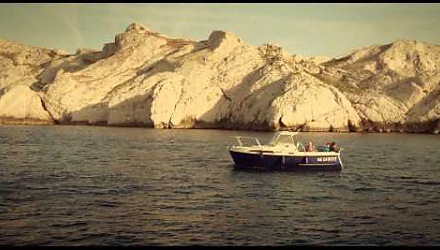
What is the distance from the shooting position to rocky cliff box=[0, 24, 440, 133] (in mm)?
120375

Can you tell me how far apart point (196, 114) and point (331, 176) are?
7640cm

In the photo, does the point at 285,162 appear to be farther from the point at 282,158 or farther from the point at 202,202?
A: the point at 202,202

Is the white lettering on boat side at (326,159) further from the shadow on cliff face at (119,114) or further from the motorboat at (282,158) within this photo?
the shadow on cliff face at (119,114)

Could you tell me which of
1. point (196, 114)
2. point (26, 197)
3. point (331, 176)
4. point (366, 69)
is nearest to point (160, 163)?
point (331, 176)

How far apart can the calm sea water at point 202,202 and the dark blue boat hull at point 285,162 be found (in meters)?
1.39

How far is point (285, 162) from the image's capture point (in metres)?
51.7

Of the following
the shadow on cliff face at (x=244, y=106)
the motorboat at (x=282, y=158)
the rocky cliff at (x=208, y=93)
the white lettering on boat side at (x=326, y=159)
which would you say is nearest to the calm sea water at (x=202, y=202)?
the motorboat at (x=282, y=158)

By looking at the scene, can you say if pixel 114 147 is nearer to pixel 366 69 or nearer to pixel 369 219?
pixel 369 219

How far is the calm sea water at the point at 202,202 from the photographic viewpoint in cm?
2494

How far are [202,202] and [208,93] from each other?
93.7 m

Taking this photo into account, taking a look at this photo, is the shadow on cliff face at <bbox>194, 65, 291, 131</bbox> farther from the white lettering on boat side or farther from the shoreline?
the white lettering on boat side

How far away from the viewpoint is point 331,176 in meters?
48.9

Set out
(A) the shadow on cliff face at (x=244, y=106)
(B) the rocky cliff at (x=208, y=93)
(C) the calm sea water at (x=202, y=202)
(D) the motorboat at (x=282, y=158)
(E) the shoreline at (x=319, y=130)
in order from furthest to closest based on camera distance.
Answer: (E) the shoreline at (x=319, y=130) < (A) the shadow on cliff face at (x=244, y=106) < (B) the rocky cliff at (x=208, y=93) < (D) the motorboat at (x=282, y=158) < (C) the calm sea water at (x=202, y=202)

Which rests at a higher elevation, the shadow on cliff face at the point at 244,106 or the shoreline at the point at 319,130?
the shadow on cliff face at the point at 244,106
